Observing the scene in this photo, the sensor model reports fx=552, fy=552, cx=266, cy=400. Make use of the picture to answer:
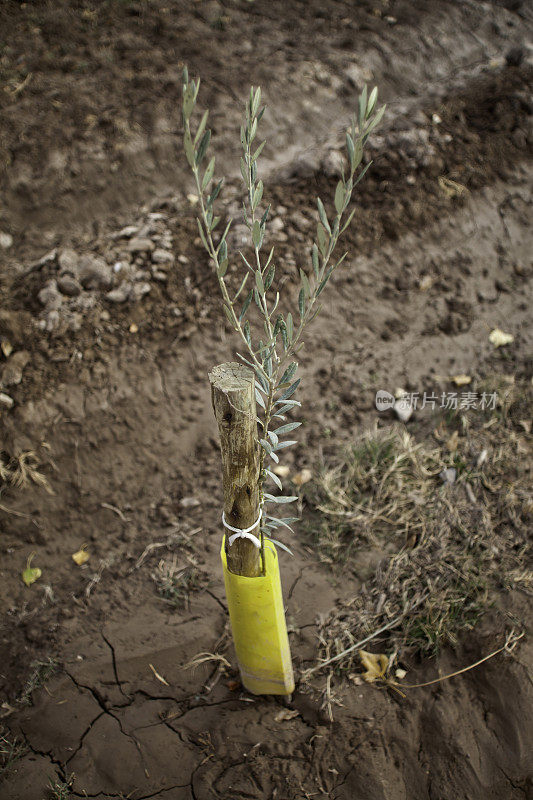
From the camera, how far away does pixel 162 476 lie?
270cm

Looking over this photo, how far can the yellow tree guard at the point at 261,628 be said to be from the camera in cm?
164

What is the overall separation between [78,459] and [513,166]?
354 cm

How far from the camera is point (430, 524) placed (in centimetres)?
239

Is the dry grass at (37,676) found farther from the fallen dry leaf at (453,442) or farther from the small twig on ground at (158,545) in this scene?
the fallen dry leaf at (453,442)

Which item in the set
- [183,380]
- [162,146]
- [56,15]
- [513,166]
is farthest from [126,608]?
[56,15]

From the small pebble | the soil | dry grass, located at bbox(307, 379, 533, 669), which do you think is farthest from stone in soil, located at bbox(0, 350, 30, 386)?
the small pebble

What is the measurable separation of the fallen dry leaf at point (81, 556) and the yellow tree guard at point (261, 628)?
0.92 meters

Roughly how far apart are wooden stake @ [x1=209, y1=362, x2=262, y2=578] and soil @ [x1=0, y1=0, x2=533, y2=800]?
2.39 feet

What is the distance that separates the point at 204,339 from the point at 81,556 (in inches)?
49.3

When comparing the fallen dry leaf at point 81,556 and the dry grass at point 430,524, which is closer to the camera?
the dry grass at point 430,524

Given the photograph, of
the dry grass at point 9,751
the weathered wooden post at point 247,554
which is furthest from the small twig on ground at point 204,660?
the dry grass at point 9,751

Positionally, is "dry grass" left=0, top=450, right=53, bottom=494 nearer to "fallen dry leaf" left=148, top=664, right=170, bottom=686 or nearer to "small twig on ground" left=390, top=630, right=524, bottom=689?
"fallen dry leaf" left=148, top=664, right=170, bottom=686

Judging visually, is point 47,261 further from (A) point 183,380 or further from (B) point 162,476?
(B) point 162,476

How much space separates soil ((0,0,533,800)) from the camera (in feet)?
6.20
